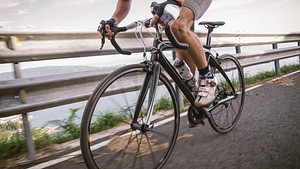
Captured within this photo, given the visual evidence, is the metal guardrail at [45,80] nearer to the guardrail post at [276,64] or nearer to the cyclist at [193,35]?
the cyclist at [193,35]

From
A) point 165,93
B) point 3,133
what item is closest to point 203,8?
point 165,93

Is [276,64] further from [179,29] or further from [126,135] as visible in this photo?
[126,135]

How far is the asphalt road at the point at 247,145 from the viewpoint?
188 cm

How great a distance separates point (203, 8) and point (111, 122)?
6.08 feet

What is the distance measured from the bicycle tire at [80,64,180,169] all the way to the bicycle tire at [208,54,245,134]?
0.78 metres

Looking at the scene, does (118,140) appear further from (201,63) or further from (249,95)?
(249,95)

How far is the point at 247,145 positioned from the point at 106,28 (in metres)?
1.70

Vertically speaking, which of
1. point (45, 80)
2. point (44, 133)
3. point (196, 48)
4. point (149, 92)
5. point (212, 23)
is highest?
point (212, 23)

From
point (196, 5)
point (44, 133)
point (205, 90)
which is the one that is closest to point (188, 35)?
point (196, 5)

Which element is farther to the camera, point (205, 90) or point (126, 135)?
point (205, 90)

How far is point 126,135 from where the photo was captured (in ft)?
→ 5.83

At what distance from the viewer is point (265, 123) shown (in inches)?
110

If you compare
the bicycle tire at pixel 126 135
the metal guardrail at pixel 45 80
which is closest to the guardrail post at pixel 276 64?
the metal guardrail at pixel 45 80

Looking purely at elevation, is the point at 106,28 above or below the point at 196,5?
below
